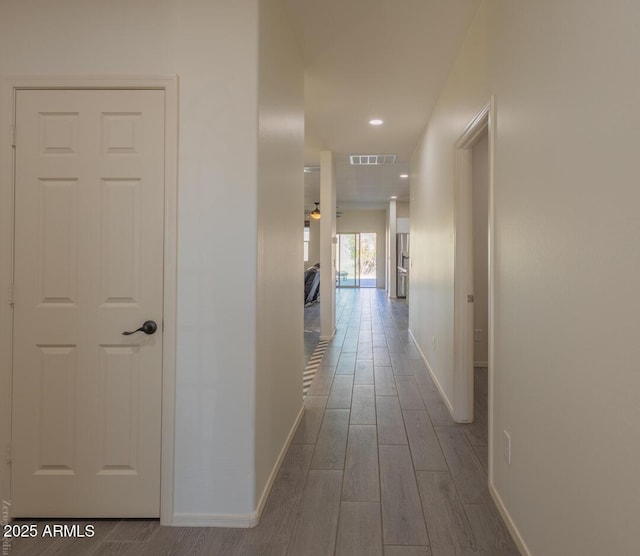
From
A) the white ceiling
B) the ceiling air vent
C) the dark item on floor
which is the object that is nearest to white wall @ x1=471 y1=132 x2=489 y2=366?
the white ceiling

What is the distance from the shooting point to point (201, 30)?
194 centimetres

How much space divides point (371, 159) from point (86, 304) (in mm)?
5422

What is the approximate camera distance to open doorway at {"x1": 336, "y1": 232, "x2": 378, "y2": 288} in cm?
1474

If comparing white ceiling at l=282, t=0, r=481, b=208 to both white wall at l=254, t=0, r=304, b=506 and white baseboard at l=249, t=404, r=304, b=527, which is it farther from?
white baseboard at l=249, t=404, r=304, b=527

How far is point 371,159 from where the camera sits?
6629 millimetres

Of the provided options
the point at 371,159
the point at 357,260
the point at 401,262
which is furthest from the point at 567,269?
the point at 357,260

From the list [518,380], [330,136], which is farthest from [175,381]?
[330,136]

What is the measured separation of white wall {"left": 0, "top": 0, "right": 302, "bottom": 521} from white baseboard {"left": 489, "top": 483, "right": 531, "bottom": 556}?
115 centimetres

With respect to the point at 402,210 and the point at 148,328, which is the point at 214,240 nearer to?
the point at 148,328

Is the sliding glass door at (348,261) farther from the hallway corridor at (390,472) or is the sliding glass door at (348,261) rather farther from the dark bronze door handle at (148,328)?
the dark bronze door handle at (148,328)

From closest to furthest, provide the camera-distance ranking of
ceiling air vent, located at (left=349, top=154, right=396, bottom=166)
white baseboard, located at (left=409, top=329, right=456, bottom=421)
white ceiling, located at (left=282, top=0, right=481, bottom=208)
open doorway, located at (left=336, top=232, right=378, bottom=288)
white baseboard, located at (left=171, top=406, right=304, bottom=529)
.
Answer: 1. white baseboard, located at (left=171, top=406, right=304, bottom=529)
2. white ceiling, located at (left=282, top=0, right=481, bottom=208)
3. white baseboard, located at (left=409, top=329, right=456, bottom=421)
4. ceiling air vent, located at (left=349, top=154, right=396, bottom=166)
5. open doorway, located at (left=336, top=232, right=378, bottom=288)

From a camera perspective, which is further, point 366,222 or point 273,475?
point 366,222

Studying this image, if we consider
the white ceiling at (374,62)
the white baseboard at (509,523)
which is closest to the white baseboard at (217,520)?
the white baseboard at (509,523)

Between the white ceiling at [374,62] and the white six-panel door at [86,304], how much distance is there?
145cm
